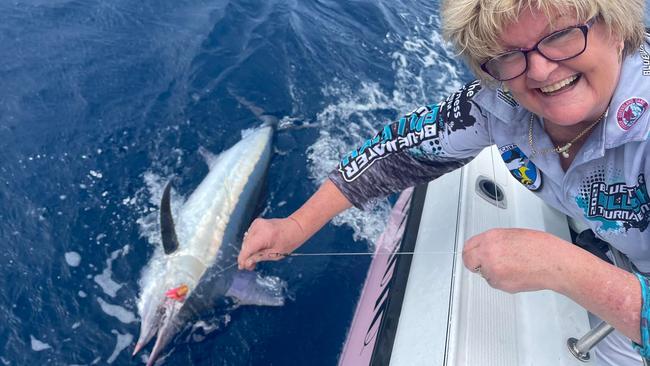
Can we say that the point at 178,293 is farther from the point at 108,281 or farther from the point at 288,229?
the point at 288,229

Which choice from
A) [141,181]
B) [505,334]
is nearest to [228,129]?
[141,181]

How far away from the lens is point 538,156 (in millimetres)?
1666

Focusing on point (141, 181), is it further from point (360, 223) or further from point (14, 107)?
point (360, 223)

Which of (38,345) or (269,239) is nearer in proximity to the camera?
(269,239)

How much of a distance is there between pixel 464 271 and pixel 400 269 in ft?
1.06

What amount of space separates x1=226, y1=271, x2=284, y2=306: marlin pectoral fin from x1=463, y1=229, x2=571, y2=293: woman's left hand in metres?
1.49

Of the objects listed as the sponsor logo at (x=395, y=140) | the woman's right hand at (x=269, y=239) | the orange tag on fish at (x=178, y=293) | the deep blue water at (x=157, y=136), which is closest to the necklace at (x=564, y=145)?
the sponsor logo at (x=395, y=140)

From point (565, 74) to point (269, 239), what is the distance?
1.32 metres

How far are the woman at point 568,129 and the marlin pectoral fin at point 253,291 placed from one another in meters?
1.42

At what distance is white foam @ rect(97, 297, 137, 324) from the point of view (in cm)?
247

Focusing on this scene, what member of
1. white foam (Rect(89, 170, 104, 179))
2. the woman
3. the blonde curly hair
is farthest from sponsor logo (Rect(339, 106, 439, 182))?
white foam (Rect(89, 170, 104, 179))

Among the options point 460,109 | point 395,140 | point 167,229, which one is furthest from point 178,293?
point 460,109

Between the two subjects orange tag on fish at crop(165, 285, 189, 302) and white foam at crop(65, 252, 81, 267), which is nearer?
orange tag on fish at crop(165, 285, 189, 302)

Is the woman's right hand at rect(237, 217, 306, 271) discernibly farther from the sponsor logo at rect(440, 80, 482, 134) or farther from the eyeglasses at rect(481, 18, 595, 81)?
the eyeglasses at rect(481, 18, 595, 81)
